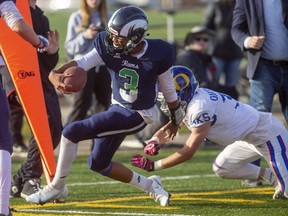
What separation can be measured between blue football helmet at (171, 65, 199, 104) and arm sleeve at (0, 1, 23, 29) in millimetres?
1740

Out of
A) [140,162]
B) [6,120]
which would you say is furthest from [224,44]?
[6,120]

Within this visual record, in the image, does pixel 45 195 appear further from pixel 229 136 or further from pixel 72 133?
pixel 229 136

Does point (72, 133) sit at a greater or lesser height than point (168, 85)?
lesser

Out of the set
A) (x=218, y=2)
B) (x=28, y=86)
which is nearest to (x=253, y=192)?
(x=28, y=86)

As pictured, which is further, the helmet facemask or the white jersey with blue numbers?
the white jersey with blue numbers

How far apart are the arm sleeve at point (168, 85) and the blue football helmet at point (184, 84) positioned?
0.50 ft

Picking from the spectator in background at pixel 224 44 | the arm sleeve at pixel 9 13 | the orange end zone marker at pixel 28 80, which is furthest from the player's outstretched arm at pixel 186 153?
the spectator in background at pixel 224 44

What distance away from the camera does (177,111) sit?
8.20 m

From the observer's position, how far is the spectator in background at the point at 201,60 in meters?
13.1

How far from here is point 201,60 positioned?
13414 mm

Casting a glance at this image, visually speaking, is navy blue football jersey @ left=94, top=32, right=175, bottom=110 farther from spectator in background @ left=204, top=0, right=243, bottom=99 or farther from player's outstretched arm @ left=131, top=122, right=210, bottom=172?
spectator in background @ left=204, top=0, right=243, bottom=99

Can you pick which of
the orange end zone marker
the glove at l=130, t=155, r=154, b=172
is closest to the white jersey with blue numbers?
the glove at l=130, t=155, r=154, b=172

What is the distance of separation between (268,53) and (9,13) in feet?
10.8

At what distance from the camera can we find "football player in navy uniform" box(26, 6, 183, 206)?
7.99 m
